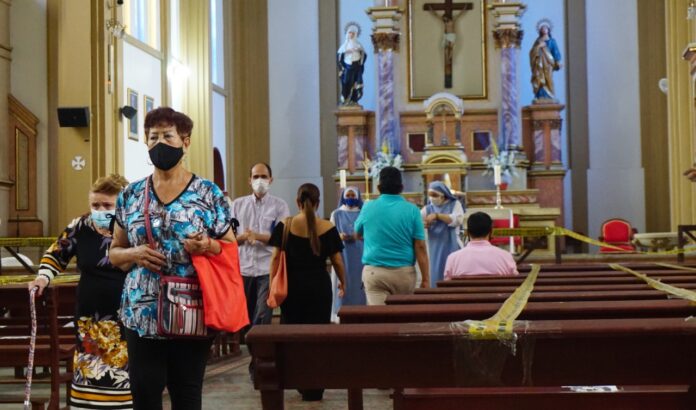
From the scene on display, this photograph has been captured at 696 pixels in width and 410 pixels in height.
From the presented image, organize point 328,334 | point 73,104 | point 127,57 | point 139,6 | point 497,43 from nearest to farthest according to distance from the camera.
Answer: point 328,334 → point 73,104 → point 127,57 → point 139,6 → point 497,43

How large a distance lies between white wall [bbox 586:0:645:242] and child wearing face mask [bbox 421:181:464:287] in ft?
35.1

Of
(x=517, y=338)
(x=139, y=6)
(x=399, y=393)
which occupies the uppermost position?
(x=139, y=6)

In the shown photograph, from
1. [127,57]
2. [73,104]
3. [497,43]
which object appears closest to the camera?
[73,104]

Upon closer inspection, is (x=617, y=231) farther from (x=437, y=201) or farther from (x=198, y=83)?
(x=437, y=201)

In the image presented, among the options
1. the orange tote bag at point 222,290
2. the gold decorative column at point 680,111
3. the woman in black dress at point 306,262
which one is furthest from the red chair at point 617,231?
the orange tote bag at point 222,290

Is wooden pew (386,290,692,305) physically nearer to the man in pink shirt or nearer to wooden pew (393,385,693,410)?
wooden pew (393,385,693,410)

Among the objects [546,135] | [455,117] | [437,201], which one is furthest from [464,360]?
[546,135]

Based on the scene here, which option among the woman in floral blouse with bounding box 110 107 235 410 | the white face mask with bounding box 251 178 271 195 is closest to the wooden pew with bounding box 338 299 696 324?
the woman in floral blouse with bounding box 110 107 235 410

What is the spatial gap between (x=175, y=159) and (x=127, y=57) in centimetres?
1041

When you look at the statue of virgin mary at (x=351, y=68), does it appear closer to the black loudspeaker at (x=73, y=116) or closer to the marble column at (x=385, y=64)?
the marble column at (x=385, y=64)

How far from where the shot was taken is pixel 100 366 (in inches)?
177

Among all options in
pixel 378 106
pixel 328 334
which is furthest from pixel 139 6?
pixel 328 334

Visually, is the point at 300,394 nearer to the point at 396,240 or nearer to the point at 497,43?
the point at 396,240

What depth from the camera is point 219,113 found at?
18.6 m
